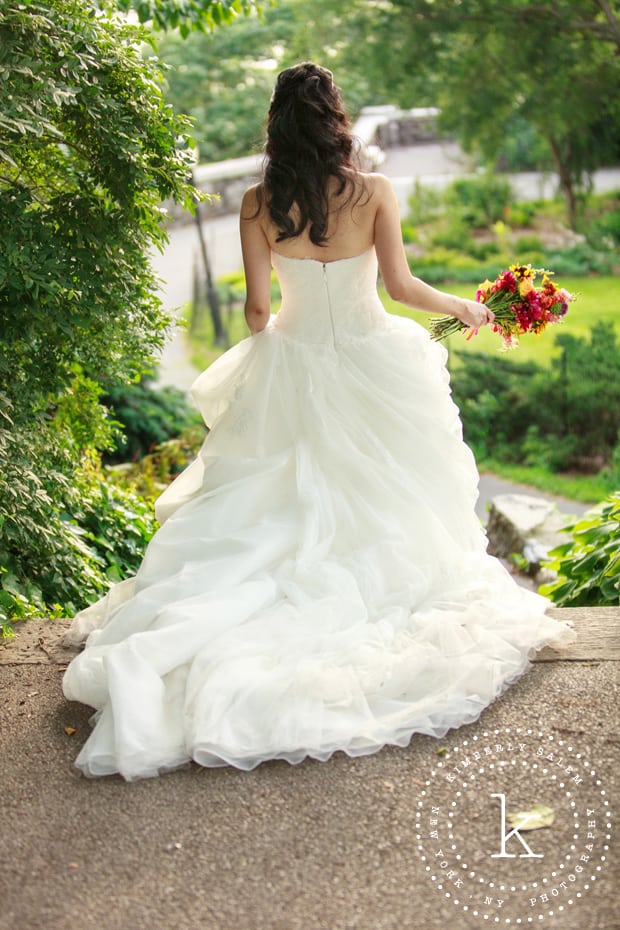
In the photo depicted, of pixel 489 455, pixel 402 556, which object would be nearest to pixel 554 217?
pixel 489 455

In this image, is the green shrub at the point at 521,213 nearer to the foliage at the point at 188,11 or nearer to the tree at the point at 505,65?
the tree at the point at 505,65

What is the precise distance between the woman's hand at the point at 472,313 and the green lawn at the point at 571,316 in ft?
23.5

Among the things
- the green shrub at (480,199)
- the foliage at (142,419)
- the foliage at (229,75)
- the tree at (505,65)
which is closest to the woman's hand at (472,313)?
the foliage at (142,419)

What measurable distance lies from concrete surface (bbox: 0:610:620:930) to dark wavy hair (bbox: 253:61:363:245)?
1.55 metres

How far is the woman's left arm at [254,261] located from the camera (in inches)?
121

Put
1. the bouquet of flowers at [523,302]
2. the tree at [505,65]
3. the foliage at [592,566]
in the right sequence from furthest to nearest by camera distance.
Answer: the tree at [505,65], the foliage at [592,566], the bouquet of flowers at [523,302]

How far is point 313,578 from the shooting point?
281 cm

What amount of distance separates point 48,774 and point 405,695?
3.02 ft

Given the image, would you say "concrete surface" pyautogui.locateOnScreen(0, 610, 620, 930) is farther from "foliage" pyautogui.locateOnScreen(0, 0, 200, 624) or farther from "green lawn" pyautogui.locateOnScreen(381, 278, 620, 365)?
"green lawn" pyautogui.locateOnScreen(381, 278, 620, 365)

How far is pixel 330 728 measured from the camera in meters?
2.39

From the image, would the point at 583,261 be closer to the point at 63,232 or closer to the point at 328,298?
the point at 328,298

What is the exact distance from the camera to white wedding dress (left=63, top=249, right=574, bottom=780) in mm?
2412

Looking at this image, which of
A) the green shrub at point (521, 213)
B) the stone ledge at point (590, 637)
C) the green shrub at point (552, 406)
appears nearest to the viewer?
the stone ledge at point (590, 637)

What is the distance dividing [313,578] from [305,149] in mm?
1285
